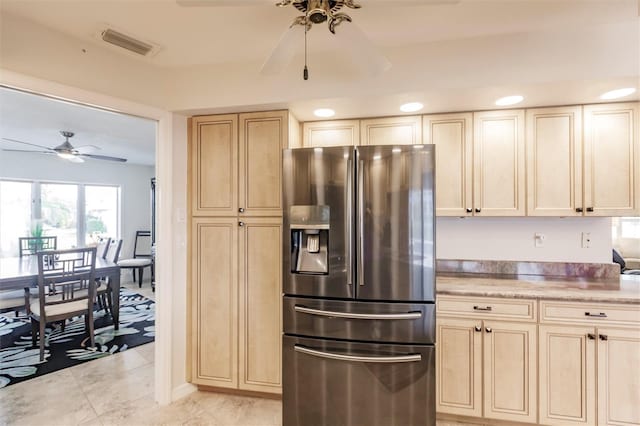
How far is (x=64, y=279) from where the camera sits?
10.3 feet

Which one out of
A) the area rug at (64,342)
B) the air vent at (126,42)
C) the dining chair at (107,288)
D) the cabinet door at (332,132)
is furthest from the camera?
the dining chair at (107,288)

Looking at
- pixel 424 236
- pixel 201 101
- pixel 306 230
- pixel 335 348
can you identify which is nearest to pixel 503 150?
pixel 424 236

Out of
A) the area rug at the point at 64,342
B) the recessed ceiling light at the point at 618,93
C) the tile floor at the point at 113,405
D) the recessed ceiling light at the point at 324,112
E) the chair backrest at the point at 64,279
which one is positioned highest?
the recessed ceiling light at the point at 324,112

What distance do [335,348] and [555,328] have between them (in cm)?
137

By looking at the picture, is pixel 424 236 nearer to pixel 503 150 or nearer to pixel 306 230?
pixel 306 230

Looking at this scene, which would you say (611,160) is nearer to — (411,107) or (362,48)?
(411,107)

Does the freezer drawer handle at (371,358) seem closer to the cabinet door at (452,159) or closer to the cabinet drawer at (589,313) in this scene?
the cabinet drawer at (589,313)

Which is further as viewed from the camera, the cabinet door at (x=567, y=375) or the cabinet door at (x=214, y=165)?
the cabinet door at (x=214, y=165)

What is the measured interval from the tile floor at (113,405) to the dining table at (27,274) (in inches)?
37.7

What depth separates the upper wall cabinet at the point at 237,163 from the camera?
2301mm

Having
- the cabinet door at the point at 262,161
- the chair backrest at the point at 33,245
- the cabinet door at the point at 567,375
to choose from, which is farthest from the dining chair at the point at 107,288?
the cabinet door at the point at 567,375

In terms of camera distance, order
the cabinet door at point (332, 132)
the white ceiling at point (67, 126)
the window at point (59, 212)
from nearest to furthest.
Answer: the cabinet door at point (332, 132), the white ceiling at point (67, 126), the window at point (59, 212)

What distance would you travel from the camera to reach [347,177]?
5.95 ft

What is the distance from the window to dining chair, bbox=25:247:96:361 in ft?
8.40
